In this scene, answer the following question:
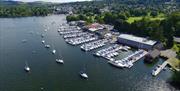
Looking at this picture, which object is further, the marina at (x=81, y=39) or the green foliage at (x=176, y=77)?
the marina at (x=81, y=39)

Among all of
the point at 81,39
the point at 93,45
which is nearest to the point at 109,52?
the point at 93,45

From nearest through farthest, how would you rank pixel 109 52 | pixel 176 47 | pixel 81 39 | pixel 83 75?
1. pixel 83 75
2. pixel 109 52
3. pixel 176 47
4. pixel 81 39

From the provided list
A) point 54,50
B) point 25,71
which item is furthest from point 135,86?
point 54,50

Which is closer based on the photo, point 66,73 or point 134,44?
point 66,73

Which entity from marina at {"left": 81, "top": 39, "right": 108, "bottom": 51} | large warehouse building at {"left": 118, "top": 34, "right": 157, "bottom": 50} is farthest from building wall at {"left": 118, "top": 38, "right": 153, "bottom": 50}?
marina at {"left": 81, "top": 39, "right": 108, "bottom": 51}

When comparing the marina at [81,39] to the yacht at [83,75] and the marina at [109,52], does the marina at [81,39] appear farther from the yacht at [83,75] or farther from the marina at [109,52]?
the yacht at [83,75]

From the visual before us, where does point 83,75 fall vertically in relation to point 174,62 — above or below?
below

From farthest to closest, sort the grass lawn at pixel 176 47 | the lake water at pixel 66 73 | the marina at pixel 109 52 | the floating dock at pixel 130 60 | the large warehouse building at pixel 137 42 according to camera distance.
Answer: the large warehouse building at pixel 137 42
the grass lawn at pixel 176 47
the marina at pixel 109 52
the floating dock at pixel 130 60
the lake water at pixel 66 73

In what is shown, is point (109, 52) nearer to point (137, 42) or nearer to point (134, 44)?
point (134, 44)

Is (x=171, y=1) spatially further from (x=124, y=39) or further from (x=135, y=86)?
(x=135, y=86)

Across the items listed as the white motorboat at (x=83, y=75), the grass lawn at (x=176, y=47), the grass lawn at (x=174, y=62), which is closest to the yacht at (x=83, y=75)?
the white motorboat at (x=83, y=75)

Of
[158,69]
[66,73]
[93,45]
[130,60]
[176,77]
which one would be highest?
[176,77]
